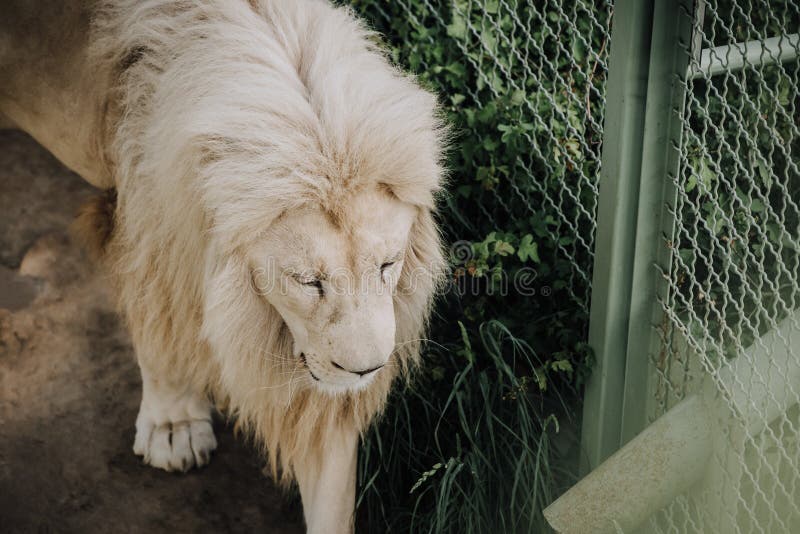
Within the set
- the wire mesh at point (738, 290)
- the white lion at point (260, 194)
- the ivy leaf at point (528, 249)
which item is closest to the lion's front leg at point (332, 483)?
the white lion at point (260, 194)

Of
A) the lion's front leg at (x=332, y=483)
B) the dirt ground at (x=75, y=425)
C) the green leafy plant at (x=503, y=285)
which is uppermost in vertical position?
the green leafy plant at (x=503, y=285)

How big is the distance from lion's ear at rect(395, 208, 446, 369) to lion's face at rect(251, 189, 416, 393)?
18 cm

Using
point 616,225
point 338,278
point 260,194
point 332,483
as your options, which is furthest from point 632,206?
point 332,483

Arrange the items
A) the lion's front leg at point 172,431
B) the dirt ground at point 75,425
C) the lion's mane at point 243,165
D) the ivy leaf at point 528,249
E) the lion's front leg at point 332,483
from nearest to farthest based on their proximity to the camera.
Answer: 1. the lion's mane at point 243,165
2. the lion's front leg at point 332,483
3. the ivy leaf at point 528,249
4. the dirt ground at point 75,425
5. the lion's front leg at point 172,431

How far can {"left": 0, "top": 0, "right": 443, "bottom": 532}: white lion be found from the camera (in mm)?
2197

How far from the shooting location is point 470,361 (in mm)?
2998

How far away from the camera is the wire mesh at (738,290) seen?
89.0 inches

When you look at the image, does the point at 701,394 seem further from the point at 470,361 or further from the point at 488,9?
the point at 488,9

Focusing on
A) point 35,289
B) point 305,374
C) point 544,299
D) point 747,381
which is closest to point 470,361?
point 544,299

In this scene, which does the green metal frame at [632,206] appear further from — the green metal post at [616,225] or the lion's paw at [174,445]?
the lion's paw at [174,445]

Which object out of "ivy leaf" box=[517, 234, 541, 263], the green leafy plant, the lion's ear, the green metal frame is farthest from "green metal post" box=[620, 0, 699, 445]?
the lion's ear

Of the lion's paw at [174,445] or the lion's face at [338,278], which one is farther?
the lion's paw at [174,445]

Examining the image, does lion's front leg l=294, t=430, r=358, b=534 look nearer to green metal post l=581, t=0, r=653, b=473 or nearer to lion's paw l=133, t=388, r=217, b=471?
lion's paw l=133, t=388, r=217, b=471

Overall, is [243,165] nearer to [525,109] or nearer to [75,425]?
[525,109]
